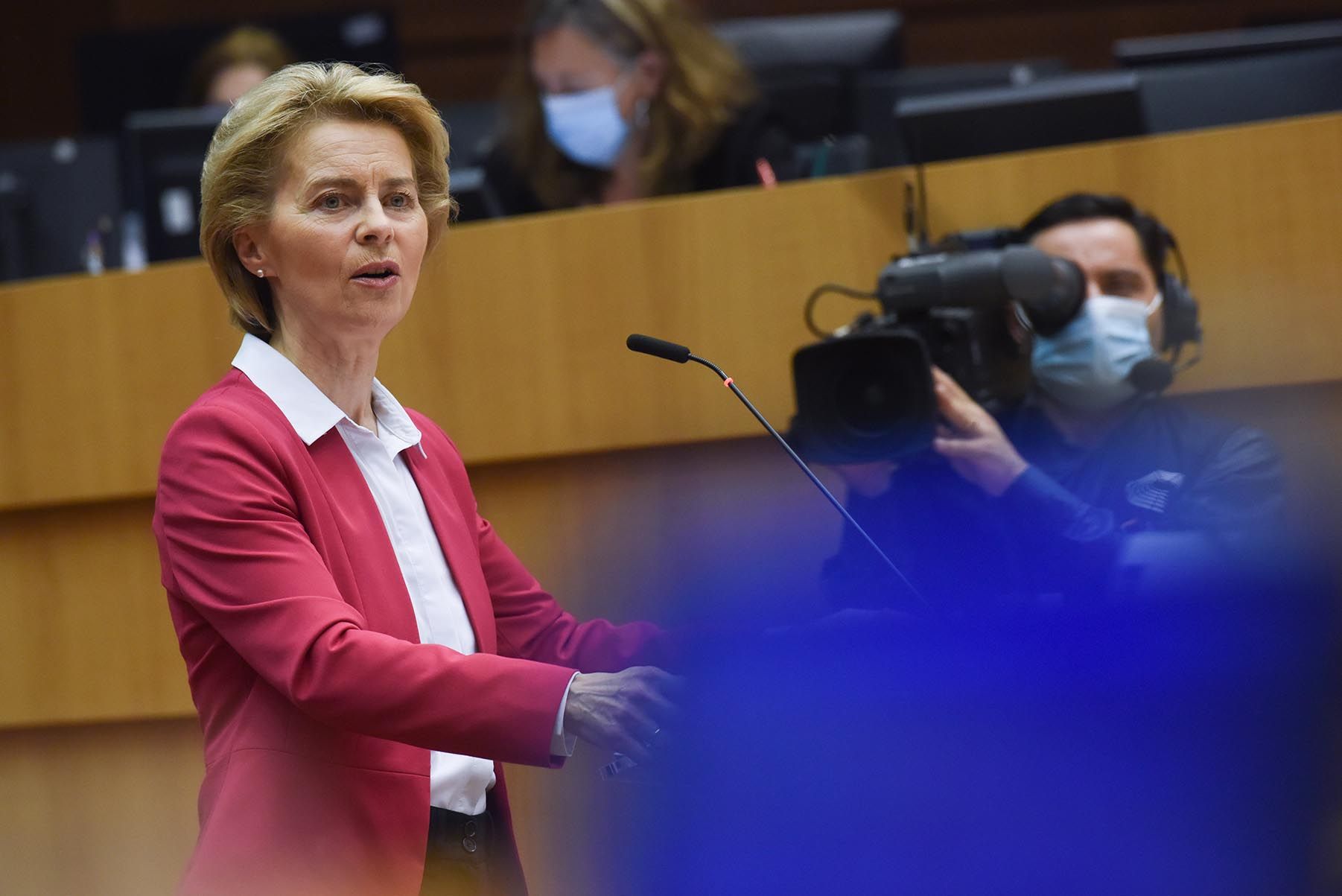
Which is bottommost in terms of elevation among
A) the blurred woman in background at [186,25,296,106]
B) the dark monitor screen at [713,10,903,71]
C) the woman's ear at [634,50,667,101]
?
the woman's ear at [634,50,667,101]

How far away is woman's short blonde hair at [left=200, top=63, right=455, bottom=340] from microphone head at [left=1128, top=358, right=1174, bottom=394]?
32.1 inches

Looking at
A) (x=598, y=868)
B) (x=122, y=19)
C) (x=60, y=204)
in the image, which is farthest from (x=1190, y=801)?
(x=122, y=19)

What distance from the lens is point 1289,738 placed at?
2.90ft

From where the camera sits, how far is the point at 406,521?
124cm

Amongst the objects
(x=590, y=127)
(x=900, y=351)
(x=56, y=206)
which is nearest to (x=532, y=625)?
(x=900, y=351)

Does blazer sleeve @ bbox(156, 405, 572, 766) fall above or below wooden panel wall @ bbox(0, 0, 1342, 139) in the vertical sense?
below

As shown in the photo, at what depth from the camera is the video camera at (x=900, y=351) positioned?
1.50 metres

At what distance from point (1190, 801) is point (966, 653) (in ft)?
0.51

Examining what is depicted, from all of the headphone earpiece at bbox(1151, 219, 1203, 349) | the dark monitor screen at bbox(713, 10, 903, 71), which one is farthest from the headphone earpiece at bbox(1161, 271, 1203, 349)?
the dark monitor screen at bbox(713, 10, 903, 71)

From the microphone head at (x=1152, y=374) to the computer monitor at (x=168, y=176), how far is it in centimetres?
155

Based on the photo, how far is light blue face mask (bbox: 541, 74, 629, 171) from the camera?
7.56ft

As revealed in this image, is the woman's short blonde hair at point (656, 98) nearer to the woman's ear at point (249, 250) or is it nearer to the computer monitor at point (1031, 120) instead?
the computer monitor at point (1031, 120)

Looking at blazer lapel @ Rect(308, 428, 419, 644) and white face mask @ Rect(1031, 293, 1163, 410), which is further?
white face mask @ Rect(1031, 293, 1163, 410)

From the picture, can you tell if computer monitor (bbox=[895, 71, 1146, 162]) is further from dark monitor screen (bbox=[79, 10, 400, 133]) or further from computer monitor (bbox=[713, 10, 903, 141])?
dark monitor screen (bbox=[79, 10, 400, 133])
